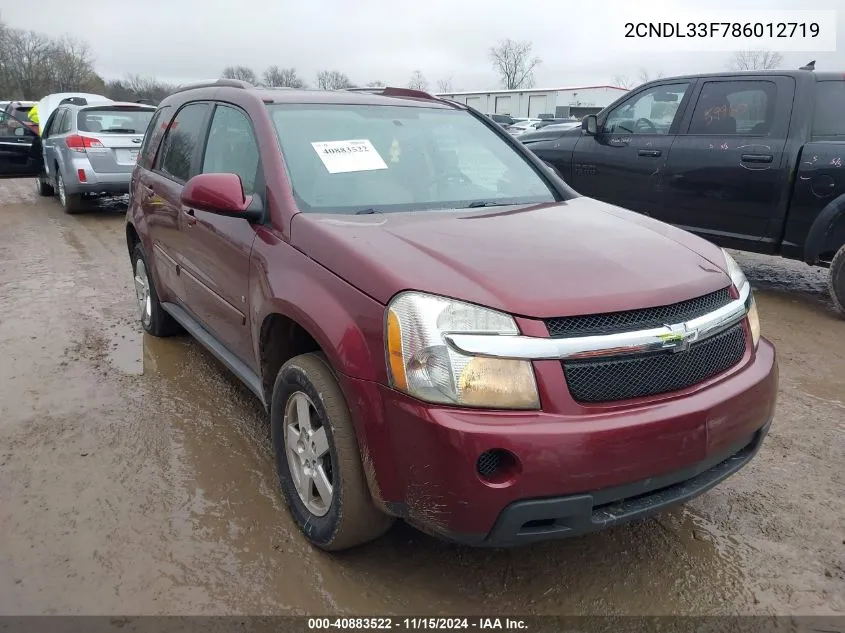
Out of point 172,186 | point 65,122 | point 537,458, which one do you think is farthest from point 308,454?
point 65,122

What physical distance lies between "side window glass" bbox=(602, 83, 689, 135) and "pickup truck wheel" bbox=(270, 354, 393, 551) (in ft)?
16.7

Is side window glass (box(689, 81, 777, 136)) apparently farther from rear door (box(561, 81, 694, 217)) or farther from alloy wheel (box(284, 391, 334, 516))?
alloy wheel (box(284, 391, 334, 516))

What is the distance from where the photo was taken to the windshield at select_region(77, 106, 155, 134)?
923 centimetres

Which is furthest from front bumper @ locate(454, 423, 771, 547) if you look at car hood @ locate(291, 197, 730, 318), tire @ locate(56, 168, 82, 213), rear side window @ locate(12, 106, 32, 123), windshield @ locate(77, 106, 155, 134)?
rear side window @ locate(12, 106, 32, 123)

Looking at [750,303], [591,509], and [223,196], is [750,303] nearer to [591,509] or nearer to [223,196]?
[591,509]

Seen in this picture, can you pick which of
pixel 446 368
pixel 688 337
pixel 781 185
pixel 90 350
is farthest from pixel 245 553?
pixel 781 185

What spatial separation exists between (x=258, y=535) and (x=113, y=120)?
8.63 m

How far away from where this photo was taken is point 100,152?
9.16 m

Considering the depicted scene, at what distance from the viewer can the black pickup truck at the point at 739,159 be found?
5.19m

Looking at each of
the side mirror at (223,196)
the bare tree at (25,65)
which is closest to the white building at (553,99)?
the bare tree at (25,65)

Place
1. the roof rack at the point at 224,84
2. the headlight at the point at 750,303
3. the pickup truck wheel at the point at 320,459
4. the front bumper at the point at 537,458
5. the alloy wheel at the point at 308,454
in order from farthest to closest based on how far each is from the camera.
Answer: the roof rack at the point at 224,84 < the headlight at the point at 750,303 < the alloy wheel at the point at 308,454 < the pickup truck wheel at the point at 320,459 < the front bumper at the point at 537,458

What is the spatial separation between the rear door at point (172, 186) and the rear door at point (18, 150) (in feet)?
26.0

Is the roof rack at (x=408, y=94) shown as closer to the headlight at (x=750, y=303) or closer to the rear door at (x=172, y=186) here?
the rear door at (x=172, y=186)

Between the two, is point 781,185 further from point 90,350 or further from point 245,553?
point 90,350
